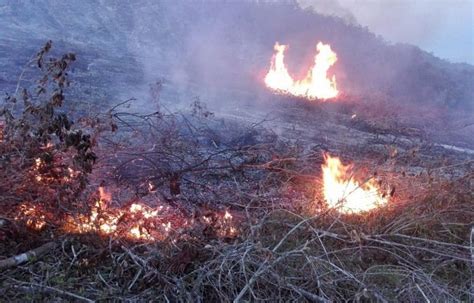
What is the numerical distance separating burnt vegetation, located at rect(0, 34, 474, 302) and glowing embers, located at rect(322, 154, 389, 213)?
0.14 metres

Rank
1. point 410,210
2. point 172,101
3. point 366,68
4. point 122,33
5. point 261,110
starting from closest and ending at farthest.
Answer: point 410,210, point 172,101, point 261,110, point 122,33, point 366,68

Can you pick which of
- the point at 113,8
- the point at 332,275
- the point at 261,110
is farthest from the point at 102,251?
the point at 113,8

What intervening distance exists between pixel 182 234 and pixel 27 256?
109 centimetres

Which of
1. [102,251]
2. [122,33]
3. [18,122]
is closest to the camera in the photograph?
[102,251]

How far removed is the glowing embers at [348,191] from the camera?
486 cm

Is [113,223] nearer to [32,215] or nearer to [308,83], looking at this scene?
[32,215]

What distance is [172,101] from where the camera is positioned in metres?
9.48

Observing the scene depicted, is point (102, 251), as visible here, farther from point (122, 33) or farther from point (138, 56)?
point (122, 33)

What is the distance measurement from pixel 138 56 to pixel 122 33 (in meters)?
1.99

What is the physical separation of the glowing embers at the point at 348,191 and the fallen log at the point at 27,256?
2627mm

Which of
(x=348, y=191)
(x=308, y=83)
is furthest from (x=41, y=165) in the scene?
(x=308, y=83)

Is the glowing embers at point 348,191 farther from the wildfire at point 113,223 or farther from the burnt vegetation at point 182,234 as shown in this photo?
the wildfire at point 113,223

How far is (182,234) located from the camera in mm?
3549

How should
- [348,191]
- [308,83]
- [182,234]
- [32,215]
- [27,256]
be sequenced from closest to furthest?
[27,256], [182,234], [32,215], [348,191], [308,83]
